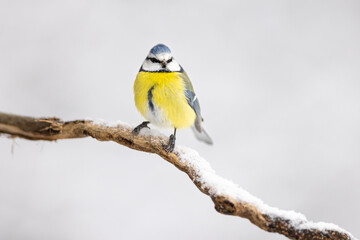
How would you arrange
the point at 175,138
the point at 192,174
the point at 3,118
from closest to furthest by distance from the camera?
the point at 3,118 → the point at 192,174 → the point at 175,138

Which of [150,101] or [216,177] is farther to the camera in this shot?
[150,101]

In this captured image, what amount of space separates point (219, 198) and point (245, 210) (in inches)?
2.4

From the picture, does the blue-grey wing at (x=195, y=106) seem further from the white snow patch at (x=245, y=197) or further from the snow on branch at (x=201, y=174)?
the white snow patch at (x=245, y=197)

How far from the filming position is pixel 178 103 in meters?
1.13

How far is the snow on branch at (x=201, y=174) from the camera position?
813mm

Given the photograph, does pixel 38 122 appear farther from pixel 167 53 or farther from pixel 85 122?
pixel 167 53

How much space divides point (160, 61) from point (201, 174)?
0.31 metres

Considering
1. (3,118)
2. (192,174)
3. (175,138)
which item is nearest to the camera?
(3,118)

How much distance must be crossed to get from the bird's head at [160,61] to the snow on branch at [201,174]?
0.57ft

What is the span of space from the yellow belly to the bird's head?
0.05 feet

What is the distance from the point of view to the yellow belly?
1113 mm

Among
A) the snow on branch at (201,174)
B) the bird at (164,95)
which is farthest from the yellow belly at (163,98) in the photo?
the snow on branch at (201,174)

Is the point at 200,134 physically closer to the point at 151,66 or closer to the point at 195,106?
the point at 195,106

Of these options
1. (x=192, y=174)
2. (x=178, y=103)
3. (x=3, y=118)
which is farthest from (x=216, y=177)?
(x=3, y=118)
